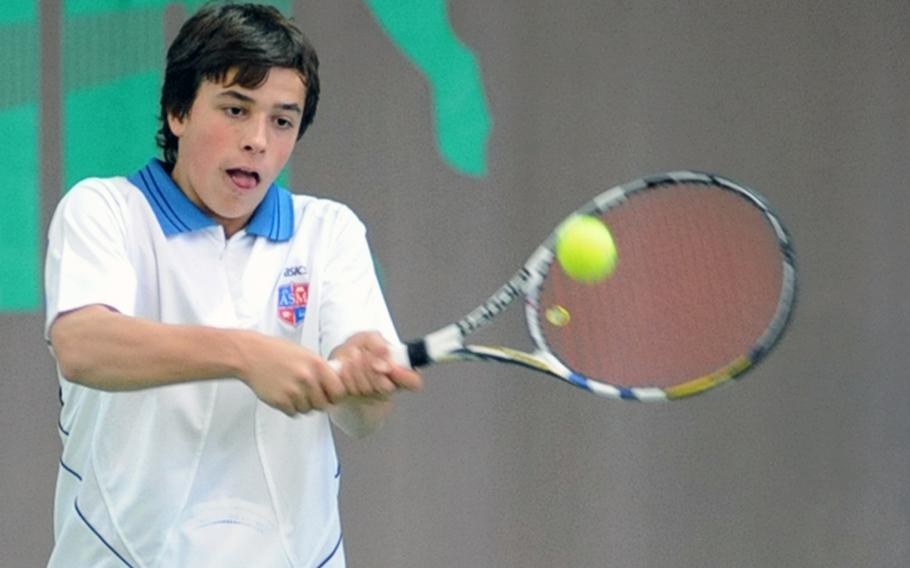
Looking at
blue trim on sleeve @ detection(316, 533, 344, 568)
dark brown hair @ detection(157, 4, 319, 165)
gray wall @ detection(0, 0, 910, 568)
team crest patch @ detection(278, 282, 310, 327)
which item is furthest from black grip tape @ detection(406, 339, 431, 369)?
gray wall @ detection(0, 0, 910, 568)

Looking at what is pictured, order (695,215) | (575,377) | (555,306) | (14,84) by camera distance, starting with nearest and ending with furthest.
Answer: (575,377), (555,306), (695,215), (14,84)

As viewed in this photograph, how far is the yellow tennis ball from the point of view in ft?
8.08

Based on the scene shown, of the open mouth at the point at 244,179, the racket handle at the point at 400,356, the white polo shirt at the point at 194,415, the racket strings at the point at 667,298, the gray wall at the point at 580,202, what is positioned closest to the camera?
the racket handle at the point at 400,356

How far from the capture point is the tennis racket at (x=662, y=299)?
2424 mm

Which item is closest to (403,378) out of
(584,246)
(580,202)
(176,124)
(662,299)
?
(584,246)

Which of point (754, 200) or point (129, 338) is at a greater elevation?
point (754, 200)

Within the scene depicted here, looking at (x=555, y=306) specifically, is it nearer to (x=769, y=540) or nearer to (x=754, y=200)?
(x=754, y=200)

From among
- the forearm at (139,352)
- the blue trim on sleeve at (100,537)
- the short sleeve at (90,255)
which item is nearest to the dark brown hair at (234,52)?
the short sleeve at (90,255)

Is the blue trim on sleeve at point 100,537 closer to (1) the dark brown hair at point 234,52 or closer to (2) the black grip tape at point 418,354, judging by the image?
(2) the black grip tape at point 418,354

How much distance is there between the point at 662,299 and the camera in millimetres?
2875

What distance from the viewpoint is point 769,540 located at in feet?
14.0

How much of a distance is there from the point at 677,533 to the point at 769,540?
0.77ft

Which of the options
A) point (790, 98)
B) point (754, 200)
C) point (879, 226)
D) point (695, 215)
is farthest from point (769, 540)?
point (754, 200)

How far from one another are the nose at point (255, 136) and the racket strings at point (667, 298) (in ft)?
1.58
